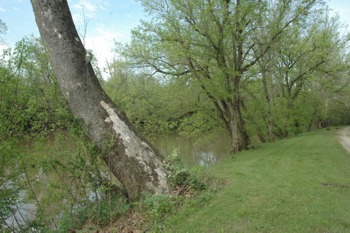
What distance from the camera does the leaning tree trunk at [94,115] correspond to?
18.9ft

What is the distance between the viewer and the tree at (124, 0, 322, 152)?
43.1 ft

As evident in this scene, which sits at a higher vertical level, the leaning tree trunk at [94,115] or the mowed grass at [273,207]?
the leaning tree trunk at [94,115]

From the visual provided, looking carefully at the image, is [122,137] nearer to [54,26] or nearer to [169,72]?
[54,26]

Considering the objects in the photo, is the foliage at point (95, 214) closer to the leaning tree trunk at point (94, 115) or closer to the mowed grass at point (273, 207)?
the leaning tree trunk at point (94, 115)

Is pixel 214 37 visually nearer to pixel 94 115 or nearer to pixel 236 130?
pixel 236 130

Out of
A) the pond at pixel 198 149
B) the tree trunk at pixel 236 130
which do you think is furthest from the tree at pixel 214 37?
the pond at pixel 198 149

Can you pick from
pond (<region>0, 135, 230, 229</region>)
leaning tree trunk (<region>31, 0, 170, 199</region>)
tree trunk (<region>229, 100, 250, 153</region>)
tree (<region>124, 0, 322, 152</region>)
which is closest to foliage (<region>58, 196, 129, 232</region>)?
leaning tree trunk (<region>31, 0, 170, 199</region>)

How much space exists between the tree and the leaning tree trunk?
734 cm

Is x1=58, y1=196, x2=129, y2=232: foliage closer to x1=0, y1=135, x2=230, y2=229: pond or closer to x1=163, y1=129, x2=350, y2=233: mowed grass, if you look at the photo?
x1=163, y1=129, x2=350, y2=233: mowed grass

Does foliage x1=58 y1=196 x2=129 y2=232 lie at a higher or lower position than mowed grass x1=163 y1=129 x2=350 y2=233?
higher

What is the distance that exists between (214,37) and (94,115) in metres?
9.00

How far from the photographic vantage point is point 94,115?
584 cm

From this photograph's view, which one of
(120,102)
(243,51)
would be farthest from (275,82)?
(120,102)

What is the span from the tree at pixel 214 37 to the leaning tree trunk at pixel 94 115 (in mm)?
7343
